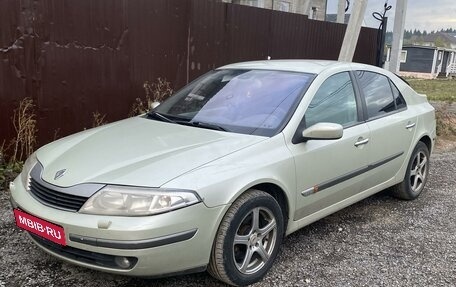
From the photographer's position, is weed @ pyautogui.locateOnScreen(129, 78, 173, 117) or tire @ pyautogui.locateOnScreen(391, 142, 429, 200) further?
weed @ pyautogui.locateOnScreen(129, 78, 173, 117)

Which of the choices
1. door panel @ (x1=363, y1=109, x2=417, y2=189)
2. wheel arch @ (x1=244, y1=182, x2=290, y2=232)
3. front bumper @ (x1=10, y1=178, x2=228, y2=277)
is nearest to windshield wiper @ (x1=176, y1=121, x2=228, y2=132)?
wheel arch @ (x1=244, y1=182, x2=290, y2=232)

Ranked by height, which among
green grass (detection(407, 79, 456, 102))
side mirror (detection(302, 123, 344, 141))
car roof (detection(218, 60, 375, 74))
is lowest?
green grass (detection(407, 79, 456, 102))

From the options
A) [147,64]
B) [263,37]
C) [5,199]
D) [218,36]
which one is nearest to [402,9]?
[263,37]

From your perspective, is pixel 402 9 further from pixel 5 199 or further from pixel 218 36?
pixel 5 199

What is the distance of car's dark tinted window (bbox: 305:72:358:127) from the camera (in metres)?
3.71

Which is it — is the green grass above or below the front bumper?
below

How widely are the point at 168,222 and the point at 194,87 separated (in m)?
1.97

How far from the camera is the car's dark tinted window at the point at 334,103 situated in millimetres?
3711

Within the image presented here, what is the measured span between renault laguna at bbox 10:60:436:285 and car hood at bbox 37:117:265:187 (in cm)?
1

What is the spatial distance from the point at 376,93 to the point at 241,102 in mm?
1505

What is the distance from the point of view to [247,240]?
→ 123 inches

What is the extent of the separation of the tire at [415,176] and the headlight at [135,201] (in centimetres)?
301

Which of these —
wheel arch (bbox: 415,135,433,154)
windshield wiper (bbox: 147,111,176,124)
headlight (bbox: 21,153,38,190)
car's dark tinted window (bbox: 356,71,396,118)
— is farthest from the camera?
wheel arch (bbox: 415,135,433,154)

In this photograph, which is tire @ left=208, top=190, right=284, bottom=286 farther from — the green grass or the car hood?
the green grass
